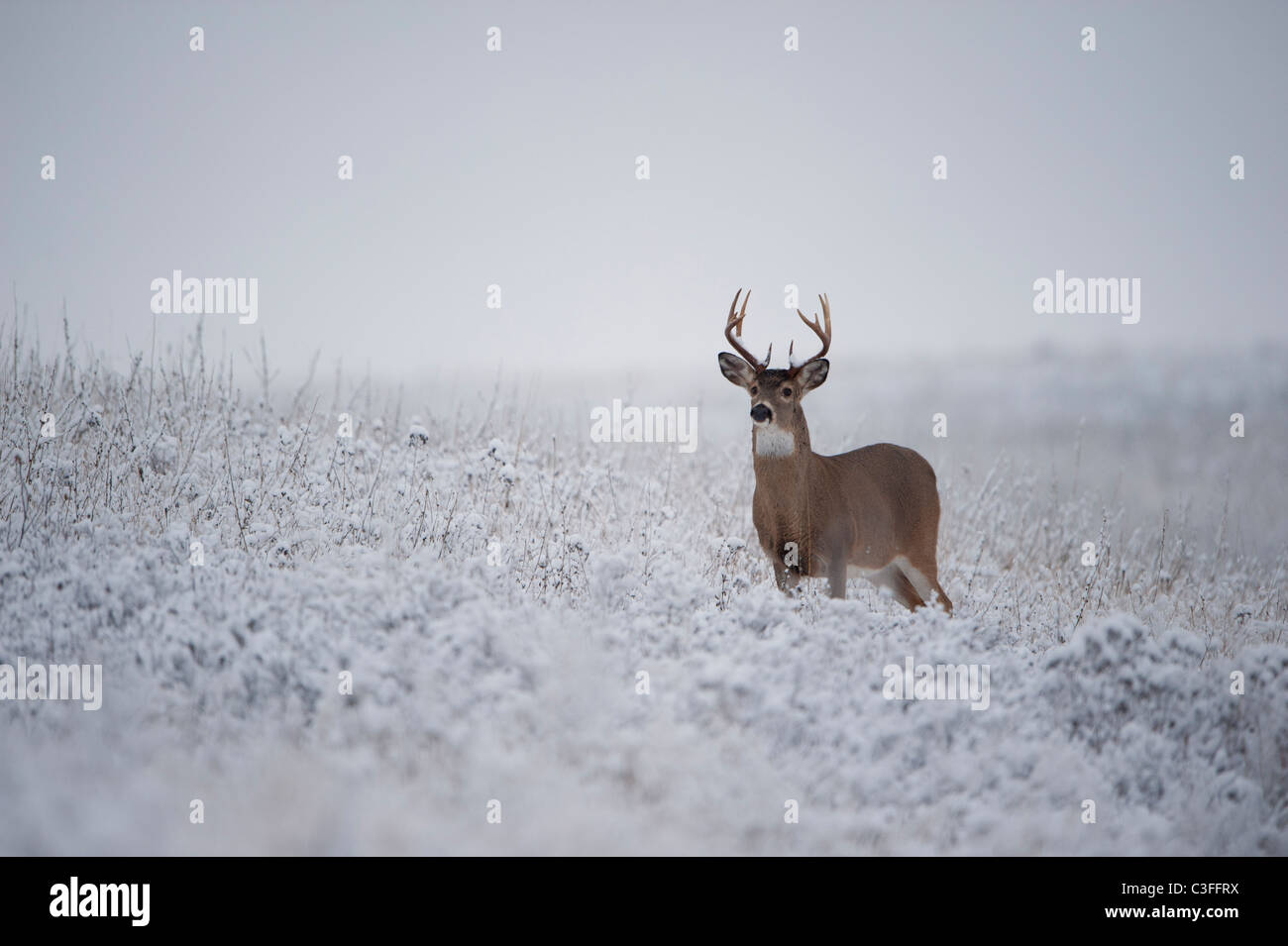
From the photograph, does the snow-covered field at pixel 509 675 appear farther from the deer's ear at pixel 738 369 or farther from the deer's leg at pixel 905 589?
the deer's ear at pixel 738 369

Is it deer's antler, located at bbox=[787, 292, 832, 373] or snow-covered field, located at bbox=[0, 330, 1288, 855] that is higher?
deer's antler, located at bbox=[787, 292, 832, 373]

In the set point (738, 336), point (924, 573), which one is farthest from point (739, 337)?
point (924, 573)

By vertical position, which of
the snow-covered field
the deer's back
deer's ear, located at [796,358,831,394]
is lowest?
the snow-covered field

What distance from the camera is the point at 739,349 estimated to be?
24.7ft

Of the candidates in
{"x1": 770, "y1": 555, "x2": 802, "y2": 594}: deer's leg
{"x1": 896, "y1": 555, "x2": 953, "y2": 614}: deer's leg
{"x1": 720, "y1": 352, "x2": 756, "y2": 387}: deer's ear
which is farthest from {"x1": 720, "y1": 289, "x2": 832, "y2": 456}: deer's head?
{"x1": 896, "y1": 555, "x2": 953, "y2": 614}: deer's leg

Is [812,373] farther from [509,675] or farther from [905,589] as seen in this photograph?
[509,675]

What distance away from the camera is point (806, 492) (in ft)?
23.7

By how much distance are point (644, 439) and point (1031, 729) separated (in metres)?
6.65

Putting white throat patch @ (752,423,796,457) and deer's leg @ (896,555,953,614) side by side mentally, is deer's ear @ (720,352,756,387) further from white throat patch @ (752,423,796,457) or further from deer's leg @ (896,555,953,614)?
deer's leg @ (896,555,953,614)

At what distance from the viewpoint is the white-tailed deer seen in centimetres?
717

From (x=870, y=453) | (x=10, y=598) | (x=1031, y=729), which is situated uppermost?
(x=870, y=453)

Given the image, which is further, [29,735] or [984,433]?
[984,433]
